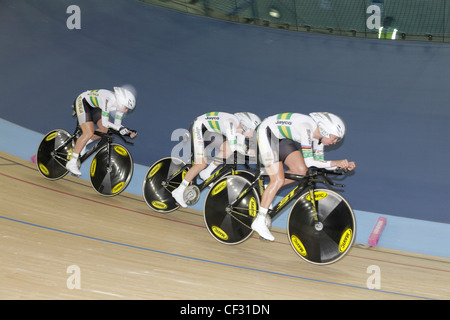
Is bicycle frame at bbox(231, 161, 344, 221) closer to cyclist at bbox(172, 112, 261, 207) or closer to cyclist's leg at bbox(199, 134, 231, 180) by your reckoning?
cyclist at bbox(172, 112, 261, 207)

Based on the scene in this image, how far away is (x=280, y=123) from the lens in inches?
135

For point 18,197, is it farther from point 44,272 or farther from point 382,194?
point 382,194

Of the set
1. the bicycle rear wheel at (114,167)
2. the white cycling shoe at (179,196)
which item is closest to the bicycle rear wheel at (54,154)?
the bicycle rear wheel at (114,167)

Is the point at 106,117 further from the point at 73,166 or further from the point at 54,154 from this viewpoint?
the point at 54,154

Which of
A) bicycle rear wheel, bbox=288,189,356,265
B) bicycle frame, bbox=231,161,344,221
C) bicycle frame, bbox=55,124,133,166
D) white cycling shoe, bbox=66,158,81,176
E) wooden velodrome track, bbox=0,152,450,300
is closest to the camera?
wooden velodrome track, bbox=0,152,450,300

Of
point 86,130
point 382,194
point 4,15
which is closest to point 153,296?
point 86,130

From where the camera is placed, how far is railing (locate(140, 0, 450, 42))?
5469 mm

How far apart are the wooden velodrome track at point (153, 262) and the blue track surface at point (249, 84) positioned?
2.97ft

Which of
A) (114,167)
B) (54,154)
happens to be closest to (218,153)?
(114,167)

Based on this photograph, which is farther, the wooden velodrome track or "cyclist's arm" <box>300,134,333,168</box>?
"cyclist's arm" <box>300,134,333,168</box>

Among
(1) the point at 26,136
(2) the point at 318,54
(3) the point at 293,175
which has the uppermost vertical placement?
(2) the point at 318,54

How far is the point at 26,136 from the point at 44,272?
12.7ft

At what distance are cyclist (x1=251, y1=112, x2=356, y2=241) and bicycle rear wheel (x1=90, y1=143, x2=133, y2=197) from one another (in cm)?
168

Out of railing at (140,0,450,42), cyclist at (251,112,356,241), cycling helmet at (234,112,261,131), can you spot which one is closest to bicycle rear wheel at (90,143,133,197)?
cycling helmet at (234,112,261,131)
